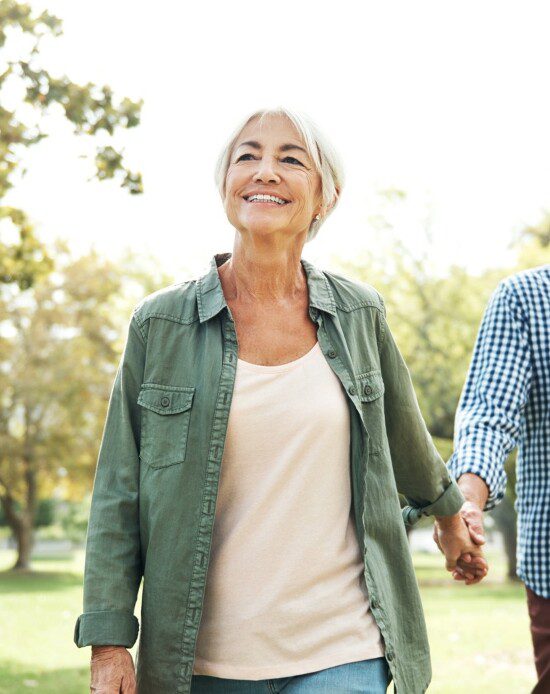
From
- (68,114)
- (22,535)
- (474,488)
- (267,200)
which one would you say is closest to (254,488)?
(267,200)

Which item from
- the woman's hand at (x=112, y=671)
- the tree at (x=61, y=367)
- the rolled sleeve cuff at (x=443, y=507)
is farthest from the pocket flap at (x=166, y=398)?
the tree at (x=61, y=367)

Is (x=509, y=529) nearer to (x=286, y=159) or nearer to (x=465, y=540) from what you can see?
(x=465, y=540)

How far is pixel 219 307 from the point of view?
11.0 feet

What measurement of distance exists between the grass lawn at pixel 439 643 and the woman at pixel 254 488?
7553mm

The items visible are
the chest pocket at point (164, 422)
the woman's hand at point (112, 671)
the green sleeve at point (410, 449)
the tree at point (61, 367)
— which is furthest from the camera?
the tree at point (61, 367)

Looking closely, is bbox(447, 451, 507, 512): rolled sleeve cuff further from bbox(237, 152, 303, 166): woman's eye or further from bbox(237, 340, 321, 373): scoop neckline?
bbox(237, 152, 303, 166): woman's eye

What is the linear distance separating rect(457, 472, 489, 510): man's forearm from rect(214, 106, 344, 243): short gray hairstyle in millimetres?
1198

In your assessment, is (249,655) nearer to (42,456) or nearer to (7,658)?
(7,658)

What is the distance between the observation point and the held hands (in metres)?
3.90

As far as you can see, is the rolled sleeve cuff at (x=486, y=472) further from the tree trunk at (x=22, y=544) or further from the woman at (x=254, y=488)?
the tree trunk at (x=22, y=544)

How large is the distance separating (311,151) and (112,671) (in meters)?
1.69

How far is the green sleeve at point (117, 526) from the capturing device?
308 cm

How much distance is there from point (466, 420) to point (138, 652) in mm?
1665

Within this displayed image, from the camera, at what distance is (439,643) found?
50.0 ft
